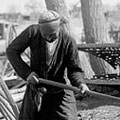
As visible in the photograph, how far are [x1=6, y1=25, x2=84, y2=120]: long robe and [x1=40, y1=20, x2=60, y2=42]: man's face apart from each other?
101mm

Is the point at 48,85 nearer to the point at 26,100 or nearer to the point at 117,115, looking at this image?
the point at 26,100

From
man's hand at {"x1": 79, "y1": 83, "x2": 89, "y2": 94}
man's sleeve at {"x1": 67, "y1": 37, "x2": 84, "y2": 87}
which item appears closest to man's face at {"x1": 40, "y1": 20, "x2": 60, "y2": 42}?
man's sleeve at {"x1": 67, "y1": 37, "x2": 84, "y2": 87}

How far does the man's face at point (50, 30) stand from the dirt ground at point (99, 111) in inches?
117

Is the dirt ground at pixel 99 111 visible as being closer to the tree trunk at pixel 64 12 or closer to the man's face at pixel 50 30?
the tree trunk at pixel 64 12

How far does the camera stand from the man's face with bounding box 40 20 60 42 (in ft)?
12.1

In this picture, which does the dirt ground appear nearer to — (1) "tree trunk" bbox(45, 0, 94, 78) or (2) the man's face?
(1) "tree trunk" bbox(45, 0, 94, 78)

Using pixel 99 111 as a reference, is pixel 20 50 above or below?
above

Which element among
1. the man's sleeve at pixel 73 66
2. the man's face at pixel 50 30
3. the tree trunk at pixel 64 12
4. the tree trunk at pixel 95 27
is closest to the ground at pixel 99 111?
the tree trunk at pixel 64 12

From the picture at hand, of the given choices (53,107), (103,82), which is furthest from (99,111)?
(53,107)

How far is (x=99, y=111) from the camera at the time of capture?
6844mm

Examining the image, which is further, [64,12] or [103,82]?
[64,12]

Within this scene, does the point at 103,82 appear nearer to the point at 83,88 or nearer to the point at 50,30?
the point at 83,88

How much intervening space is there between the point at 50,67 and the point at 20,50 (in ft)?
1.12

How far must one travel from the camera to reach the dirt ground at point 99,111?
21.2 ft
